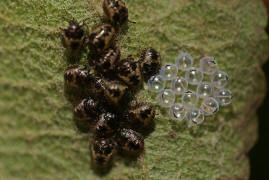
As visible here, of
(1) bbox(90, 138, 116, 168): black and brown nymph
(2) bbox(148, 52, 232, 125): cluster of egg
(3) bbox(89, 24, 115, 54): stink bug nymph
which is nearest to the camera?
(3) bbox(89, 24, 115, 54): stink bug nymph

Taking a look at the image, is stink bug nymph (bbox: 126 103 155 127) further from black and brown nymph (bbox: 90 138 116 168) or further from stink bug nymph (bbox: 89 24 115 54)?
stink bug nymph (bbox: 89 24 115 54)

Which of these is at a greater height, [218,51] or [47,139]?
[218,51]

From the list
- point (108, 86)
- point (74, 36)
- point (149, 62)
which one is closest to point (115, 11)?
point (74, 36)

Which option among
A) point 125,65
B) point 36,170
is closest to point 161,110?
point 125,65

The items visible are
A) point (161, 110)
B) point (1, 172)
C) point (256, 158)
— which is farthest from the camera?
point (256, 158)

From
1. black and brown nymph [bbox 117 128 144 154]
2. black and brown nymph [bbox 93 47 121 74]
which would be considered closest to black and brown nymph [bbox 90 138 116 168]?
black and brown nymph [bbox 117 128 144 154]

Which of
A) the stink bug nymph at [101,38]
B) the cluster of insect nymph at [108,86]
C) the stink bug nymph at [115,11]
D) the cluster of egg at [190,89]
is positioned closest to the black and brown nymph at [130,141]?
the cluster of insect nymph at [108,86]

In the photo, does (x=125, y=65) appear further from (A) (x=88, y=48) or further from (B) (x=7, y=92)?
(B) (x=7, y=92)
